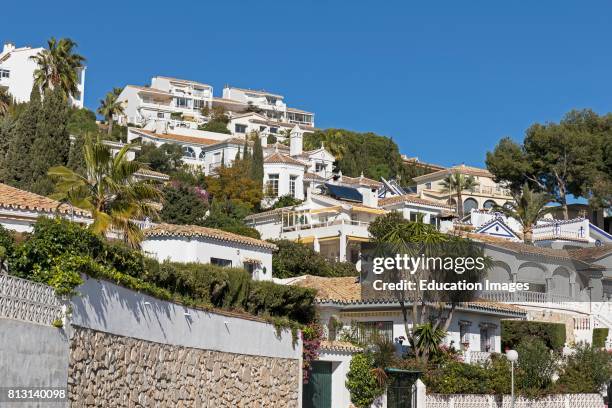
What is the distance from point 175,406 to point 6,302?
899 cm

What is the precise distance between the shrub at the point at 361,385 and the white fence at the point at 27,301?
16650 mm

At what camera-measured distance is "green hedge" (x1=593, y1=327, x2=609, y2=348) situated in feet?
163

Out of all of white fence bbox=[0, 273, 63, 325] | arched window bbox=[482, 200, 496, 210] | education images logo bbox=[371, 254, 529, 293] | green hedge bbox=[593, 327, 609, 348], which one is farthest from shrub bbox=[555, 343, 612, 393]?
arched window bbox=[482, 200, 496, 210]

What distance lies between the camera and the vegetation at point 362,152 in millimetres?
112219

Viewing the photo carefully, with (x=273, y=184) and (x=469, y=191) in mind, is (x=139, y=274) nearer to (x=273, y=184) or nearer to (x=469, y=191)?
(x=273, y=184)

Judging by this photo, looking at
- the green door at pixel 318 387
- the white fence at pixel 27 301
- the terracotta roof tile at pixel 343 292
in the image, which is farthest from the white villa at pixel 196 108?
the white fence at pixel 27 301

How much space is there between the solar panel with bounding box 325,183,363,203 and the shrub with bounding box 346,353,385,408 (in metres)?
52.5

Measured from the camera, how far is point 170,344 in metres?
23.9

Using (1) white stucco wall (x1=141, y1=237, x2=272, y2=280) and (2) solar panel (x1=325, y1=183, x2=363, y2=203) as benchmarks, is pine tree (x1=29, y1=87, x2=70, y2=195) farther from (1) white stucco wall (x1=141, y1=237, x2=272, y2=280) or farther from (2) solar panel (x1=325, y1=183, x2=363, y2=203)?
(2) solar panel (x1=325, y1=183, x2=363, y2=203)

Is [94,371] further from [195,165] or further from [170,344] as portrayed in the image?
[195,165]

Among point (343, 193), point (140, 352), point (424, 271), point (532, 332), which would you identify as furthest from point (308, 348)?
point (343, 193)

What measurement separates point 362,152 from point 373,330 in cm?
8215

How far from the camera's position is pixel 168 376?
23.7 meters

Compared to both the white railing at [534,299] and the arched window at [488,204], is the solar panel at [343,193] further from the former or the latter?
the white railing at [534,299]
